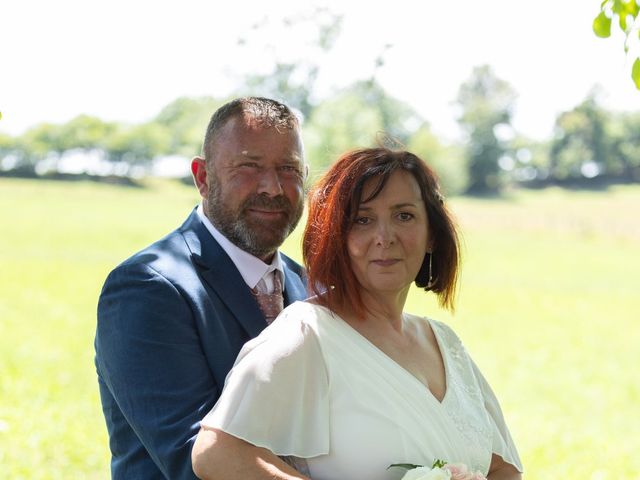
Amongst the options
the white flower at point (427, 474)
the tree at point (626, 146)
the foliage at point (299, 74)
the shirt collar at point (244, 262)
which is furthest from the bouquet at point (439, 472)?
the tree at point (626, 146)

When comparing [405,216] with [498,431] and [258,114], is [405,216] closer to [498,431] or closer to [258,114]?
[498,431]

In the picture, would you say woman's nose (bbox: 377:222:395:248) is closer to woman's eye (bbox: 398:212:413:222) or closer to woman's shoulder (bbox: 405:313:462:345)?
woman's eye (bbox: 398:212:413:222)

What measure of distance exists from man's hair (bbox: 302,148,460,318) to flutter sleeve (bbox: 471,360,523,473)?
0.64 m

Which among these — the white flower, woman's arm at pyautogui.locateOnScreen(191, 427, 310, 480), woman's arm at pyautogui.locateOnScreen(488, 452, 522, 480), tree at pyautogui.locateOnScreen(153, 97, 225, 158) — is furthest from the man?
tree at pyautogui.locateOnScreen(153, 97, 225, 158)

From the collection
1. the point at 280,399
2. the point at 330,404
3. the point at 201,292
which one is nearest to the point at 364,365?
the point at 330,404

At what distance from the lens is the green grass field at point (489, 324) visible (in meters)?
11.4

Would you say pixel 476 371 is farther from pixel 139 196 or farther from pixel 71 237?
pixel 139 196

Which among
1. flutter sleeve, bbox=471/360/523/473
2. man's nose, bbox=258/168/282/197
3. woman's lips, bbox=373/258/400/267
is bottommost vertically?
flutter sleeve, bbox=471/360/523/473

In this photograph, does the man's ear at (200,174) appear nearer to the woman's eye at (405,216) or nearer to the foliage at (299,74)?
the woman's eye at (405,216)

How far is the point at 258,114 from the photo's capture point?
3.76 metres

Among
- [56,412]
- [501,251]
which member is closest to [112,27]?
[501,251]

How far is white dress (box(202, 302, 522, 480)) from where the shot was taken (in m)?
2.63

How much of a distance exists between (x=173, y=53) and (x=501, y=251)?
30331 millimetres

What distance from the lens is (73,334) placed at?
63.1 ft
